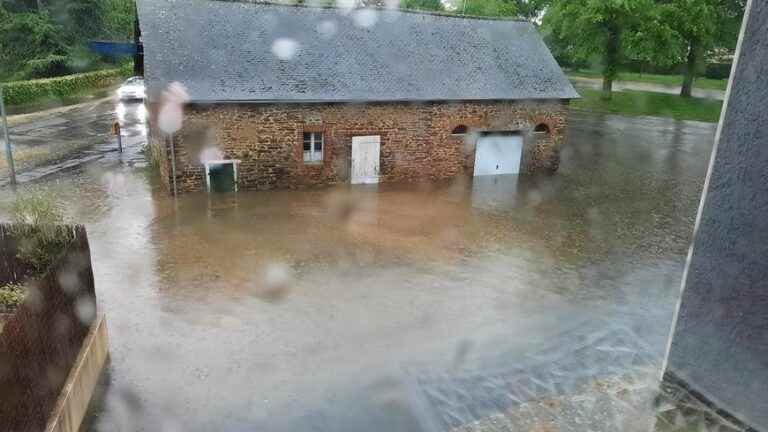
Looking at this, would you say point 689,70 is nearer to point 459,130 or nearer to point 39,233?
point 459,130

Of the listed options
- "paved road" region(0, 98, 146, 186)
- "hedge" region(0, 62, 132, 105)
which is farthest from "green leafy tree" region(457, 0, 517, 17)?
"hedge" region(0, 62, 132, 105)

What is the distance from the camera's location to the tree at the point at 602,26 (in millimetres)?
31141

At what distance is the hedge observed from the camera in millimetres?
29062

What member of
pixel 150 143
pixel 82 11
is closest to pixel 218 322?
pixel 150 143

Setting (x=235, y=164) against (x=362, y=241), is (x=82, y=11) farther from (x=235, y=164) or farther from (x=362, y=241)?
(x=362, y=241)

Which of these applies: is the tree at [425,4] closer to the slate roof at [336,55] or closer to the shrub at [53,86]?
the shrub at [53,86]

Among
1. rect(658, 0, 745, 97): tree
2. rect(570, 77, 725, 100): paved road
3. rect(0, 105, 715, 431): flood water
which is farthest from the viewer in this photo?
rect(570, 77, 725, 100): paved road

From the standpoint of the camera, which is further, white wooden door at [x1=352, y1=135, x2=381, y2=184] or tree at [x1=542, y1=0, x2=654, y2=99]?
tree at [x1=542, y1=0, x2=654, y2=99]

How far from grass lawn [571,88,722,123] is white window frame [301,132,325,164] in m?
24.6

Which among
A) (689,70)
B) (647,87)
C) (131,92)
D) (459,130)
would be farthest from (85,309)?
(647,87)

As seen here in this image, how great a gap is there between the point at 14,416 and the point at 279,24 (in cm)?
1470

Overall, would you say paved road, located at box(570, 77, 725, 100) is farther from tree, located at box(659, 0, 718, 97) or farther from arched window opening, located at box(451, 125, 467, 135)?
arched window opening, located at box(451, 125, 467, 135)

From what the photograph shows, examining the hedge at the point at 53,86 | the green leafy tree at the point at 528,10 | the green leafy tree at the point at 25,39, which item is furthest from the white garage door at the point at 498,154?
the green leafy tree at the point at 528,10

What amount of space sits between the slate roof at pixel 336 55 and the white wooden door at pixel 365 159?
4.44 ft
